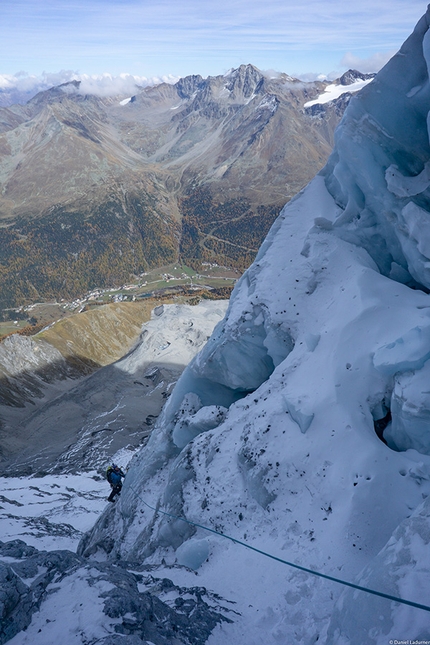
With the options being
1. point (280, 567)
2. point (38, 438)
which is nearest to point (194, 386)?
point (280, 567)

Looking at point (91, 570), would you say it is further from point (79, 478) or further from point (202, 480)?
point (79, 478)

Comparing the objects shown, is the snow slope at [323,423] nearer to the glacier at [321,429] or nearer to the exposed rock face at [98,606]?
the glacier at [321,429]

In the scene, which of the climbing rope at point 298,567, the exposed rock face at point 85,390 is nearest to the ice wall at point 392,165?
the climbing rope at point 298,567

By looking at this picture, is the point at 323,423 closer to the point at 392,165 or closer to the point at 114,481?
the point at 392,165

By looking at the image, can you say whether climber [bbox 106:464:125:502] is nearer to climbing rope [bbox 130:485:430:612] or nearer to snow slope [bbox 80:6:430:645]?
snow slope [bbox 80:6:430:645]

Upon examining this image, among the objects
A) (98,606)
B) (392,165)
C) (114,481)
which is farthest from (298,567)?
(392,165)

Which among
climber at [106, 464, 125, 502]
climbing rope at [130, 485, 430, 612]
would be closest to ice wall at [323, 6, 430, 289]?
climbing rope at [130, 485, 430, 612]
